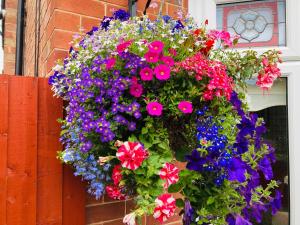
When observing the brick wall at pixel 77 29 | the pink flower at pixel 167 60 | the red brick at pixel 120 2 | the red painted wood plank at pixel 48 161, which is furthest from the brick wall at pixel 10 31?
the pink flower at pixel 167 60

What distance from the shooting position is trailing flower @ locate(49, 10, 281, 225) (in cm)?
111

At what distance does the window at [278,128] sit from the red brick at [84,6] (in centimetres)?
116

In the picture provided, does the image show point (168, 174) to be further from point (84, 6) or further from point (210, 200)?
point (84, 6)

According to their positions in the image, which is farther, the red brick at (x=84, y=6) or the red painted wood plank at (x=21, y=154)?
the red brick at (x=84, y=6)

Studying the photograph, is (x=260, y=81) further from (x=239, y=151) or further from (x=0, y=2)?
(x=0, y=2)

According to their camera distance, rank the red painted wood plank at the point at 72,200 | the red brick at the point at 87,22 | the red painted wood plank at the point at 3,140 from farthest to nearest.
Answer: the red brick at the point at 87,22, the red painted wood plank at the point at 72,200, the red painted wood plank at the point at 3,140

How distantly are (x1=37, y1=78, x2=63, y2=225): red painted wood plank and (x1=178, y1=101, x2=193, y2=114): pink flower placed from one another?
2.28ft

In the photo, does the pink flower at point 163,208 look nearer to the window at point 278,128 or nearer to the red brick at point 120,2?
the red brick at point 120,2

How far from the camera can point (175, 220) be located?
201 centimetres

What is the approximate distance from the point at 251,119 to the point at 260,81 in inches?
7.3

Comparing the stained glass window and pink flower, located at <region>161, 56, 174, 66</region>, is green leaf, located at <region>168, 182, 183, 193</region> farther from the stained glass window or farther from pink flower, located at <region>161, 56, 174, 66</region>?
the stained glass window

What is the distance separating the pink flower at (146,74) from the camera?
1146 millimetres

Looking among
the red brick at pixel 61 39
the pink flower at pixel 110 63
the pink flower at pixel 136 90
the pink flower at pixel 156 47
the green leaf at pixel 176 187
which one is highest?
the red brick at pixel 61 39

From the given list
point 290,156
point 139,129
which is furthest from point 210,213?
point 290,156
